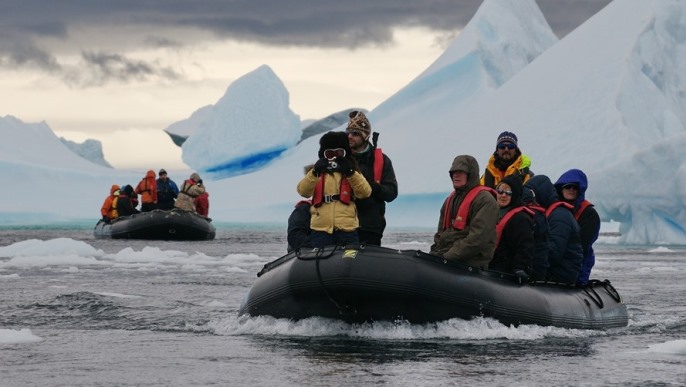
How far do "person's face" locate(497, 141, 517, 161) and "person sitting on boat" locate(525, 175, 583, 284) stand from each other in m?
0.28

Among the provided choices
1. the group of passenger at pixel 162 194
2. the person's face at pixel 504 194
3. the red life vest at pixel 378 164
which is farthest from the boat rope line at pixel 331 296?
the group of passenger at pixel 162 194

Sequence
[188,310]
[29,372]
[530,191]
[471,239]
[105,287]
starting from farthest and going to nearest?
[105,287] < [188,310] < [530,191] < [471,239] < [29,372]

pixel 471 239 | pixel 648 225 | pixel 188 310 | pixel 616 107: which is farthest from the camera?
pixel 616 107

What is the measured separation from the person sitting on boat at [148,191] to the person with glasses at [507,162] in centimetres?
1779

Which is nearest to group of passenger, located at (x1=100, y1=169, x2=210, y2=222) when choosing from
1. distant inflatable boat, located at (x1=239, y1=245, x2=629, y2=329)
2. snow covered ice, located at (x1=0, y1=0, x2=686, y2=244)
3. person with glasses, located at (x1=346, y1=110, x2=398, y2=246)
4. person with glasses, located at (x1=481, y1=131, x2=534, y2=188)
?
snow covered ice, located at (x1=0, y1=0, x2=686, y2=244)

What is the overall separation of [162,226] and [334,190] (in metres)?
19.3

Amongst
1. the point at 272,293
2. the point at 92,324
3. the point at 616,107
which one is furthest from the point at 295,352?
the point at 616,107

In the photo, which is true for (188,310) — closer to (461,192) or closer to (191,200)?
(461,192)

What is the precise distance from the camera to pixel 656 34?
3391cm

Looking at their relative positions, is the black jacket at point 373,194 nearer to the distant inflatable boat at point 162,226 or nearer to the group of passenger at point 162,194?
the group of passenger at point 162,194

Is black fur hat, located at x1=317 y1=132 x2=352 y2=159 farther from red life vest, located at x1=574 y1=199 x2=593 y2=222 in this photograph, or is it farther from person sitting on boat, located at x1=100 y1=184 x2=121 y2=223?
person sitting on boat, located at x1=100 y1=184 x2=121 y2=223

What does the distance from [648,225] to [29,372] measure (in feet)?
75.9

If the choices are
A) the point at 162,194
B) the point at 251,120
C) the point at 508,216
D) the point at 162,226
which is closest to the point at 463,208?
the point at 508,216

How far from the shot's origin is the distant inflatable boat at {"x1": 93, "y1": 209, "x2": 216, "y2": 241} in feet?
90.9
